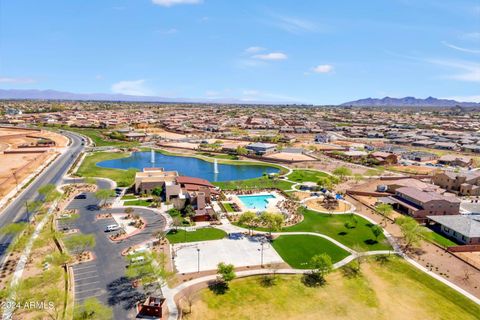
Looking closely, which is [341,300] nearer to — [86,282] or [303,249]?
[303,249]

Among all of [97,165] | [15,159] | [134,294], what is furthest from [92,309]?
[15,159]

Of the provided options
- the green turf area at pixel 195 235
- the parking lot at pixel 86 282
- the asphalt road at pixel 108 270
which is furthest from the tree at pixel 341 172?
the parking lot at pixel 86 282

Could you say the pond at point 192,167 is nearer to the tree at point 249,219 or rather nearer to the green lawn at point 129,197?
the green lawn at point 129,197

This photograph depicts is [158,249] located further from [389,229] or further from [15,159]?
[15,159]

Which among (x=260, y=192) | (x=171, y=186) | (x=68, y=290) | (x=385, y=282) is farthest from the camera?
(x=260, y=192)

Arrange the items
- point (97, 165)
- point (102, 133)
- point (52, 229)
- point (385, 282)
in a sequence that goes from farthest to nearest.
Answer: point (102, 133), point (97, 165), point (52, 229), point (385, 282)

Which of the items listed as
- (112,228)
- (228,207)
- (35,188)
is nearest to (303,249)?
(228,207)

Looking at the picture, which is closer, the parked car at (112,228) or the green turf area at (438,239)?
the green turf area at (438,239)
